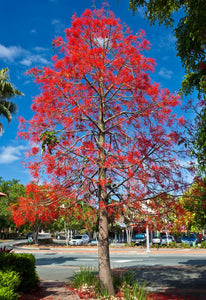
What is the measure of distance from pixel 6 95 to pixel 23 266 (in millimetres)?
14132

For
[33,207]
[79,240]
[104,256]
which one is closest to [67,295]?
[104,256]

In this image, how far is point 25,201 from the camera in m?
7.85

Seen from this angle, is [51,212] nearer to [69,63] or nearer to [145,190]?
[145,190]

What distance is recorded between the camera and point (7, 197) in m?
47.6

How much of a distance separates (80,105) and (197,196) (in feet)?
14.6

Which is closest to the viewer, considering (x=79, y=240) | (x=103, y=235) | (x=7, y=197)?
(x=103, y=235)

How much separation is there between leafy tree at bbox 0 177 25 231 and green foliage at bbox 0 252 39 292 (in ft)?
79.4

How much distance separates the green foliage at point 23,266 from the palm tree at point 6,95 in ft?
39.7

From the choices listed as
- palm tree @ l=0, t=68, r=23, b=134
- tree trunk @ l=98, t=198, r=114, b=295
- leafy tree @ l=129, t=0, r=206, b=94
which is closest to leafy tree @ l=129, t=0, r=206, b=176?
leafy tree @ l=129, t=0, r=206, b=94

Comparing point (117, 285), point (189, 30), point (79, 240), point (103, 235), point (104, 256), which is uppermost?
point (189, 30)

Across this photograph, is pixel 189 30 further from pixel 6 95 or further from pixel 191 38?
pixel 6 95

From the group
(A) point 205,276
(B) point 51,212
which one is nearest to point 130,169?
(B) point 51,212

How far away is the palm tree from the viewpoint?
18.9 m

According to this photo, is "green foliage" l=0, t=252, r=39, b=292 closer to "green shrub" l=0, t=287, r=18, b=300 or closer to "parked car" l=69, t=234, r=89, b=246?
"green shrub" l=0, t=287, r=18, b=300
